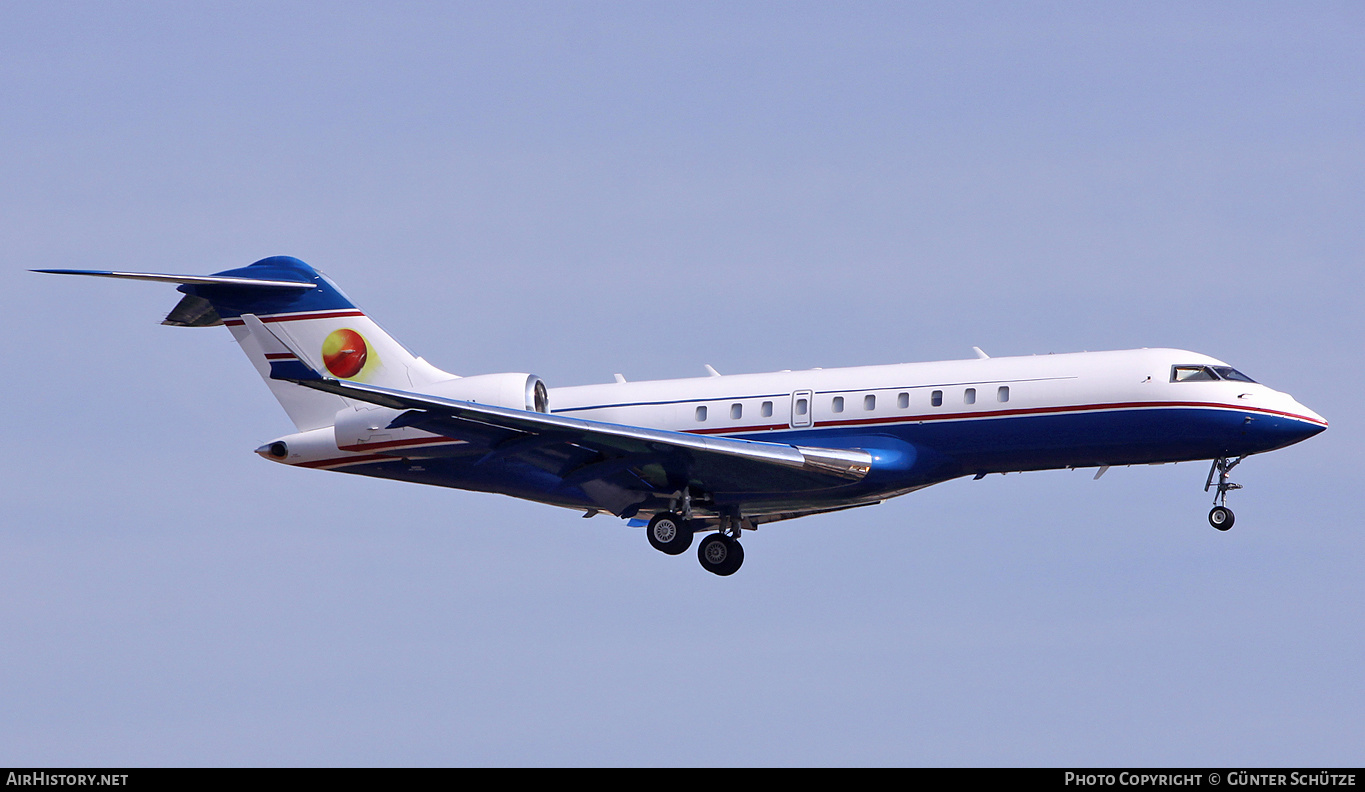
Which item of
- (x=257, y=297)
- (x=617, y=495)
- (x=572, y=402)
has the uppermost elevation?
(x=257, y=297)

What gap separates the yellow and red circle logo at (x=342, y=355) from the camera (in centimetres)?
2659

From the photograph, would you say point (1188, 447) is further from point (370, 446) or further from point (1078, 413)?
point (370, 446)

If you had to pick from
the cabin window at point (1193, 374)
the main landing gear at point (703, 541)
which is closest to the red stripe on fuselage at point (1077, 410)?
the cabin window at point (1193, 374)

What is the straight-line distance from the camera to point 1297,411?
2348 cm

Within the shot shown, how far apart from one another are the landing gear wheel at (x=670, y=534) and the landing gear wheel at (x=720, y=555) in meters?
0.83

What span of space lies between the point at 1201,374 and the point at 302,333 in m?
15.5

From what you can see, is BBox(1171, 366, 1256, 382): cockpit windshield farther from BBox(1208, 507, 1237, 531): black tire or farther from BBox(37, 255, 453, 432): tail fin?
BBox(37, 255, 453, 432): tail fin

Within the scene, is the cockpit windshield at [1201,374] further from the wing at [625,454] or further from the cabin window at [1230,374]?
the wing at [625,454]

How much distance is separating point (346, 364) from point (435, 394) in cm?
247

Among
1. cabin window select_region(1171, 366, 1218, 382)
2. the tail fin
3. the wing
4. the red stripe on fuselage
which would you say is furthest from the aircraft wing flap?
cabin window select_region(1171, 366, 1218, 382)

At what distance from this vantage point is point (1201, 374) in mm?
23531

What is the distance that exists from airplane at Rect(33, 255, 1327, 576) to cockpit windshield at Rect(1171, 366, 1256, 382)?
0.03 metres

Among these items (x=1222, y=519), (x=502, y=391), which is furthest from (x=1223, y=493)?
(x=502, y=391)

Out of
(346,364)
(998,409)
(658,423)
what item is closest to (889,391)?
(998,409)
